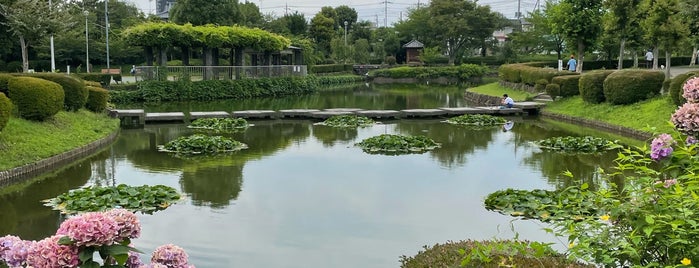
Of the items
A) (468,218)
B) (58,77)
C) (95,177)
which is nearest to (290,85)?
(58,77)

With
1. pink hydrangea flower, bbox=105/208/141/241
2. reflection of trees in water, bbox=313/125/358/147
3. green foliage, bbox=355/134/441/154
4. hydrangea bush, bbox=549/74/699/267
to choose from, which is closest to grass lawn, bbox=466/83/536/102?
reflection of trees in water, bbox=313/125/358/147

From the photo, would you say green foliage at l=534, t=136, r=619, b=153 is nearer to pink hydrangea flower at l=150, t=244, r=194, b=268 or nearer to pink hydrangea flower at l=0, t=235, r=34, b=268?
pink hydrangea flower at l=150, t=244, r=194, b=268

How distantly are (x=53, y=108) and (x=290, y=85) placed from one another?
2317 centimetres

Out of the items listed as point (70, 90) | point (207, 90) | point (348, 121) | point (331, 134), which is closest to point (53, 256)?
point (331, 134)

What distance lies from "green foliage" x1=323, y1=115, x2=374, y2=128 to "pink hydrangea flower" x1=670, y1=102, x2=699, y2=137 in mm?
15794

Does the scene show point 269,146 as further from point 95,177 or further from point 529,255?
point 529,255

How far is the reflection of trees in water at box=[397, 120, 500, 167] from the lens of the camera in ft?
47.1

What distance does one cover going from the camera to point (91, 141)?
15.3 meters

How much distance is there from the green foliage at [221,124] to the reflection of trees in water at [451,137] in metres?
5.06

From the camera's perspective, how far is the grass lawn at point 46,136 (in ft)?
39.2

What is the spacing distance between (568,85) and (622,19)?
538 cm

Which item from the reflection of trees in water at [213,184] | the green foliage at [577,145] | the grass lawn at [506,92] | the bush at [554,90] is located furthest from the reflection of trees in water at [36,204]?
the grass lawn at [506,92]

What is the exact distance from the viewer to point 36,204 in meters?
9.74

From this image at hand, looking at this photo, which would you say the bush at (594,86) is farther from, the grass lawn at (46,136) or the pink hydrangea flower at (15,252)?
the pink hydrangea flower at (15,252)
